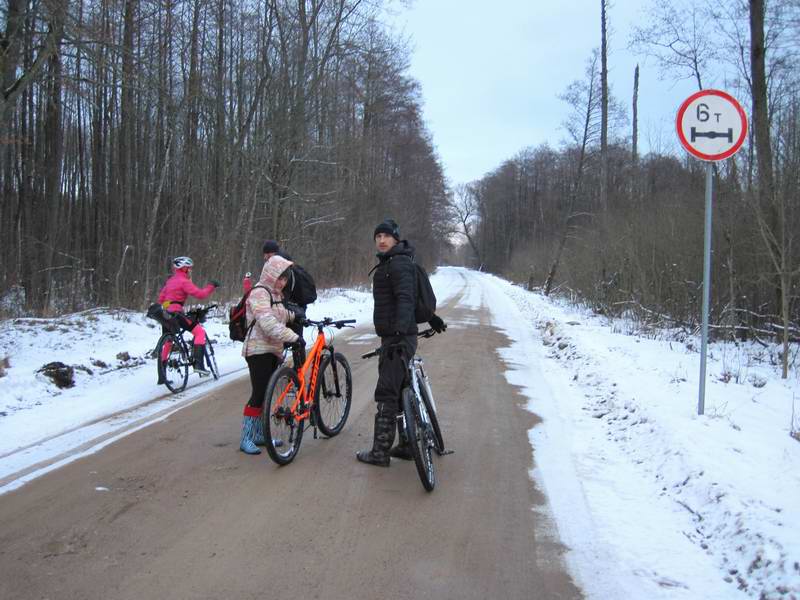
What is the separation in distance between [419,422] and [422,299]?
999mm

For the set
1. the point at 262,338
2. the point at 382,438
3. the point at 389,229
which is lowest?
the point at 382,438

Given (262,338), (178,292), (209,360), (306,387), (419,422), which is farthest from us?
(209,360)

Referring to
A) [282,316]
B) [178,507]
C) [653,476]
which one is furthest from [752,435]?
[178,507]

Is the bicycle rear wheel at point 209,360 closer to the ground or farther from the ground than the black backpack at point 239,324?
closer to the ground

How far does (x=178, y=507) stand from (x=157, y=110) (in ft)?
51.3

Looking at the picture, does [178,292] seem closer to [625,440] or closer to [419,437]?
[419,437]

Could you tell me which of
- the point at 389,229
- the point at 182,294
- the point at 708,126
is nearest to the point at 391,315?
the point at 389,229

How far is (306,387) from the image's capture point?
17.2 feet

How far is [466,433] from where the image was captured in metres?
6.01

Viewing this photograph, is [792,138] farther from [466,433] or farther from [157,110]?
[157,110]

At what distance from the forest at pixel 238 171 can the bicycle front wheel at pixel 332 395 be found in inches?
267

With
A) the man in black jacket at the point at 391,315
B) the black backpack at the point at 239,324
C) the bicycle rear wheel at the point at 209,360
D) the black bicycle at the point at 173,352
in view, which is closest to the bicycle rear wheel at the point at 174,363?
the black bicycle at the point at 173,352

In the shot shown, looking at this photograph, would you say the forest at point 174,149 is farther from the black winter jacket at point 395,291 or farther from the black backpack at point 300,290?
the black winter jacket at point 395,291

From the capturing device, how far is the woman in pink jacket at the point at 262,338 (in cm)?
504
